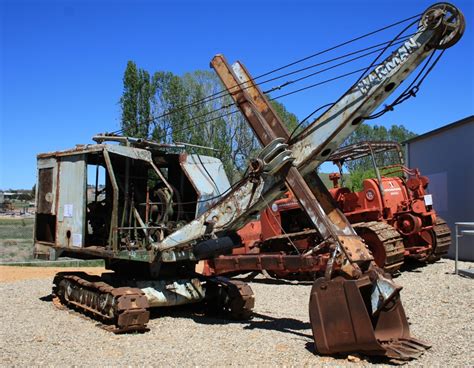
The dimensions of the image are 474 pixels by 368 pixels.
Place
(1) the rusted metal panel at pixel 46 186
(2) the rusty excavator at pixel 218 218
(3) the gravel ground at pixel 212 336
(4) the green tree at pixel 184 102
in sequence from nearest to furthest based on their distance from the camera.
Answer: (3) the gravel ground at pixel 212 336 < (2) the rusty excavator at pixel 218 218 < (1) the rusted metal panel at pixel 46 186 < (4) the green tree at pixel 184 102

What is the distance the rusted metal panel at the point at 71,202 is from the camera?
28.9 ft

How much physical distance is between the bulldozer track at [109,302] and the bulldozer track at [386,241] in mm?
5594

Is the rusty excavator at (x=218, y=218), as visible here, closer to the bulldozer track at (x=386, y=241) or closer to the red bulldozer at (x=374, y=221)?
the red bulldozer at (x=374, y=221)

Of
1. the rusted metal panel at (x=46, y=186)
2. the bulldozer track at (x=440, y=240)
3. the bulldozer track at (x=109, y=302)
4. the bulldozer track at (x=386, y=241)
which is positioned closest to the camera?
the bulldozer track at (x=109, y=302)

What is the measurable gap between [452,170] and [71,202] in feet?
40.3

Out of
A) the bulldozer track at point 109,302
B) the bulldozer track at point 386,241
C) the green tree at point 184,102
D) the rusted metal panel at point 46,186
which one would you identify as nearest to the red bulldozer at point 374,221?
the bulldozer track at point 386,241

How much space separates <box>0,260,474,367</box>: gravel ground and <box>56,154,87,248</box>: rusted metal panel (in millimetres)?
1303

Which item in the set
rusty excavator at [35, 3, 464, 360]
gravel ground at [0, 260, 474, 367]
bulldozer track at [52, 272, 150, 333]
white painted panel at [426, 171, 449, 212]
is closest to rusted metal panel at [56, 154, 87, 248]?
rusty excavator at [35, 3, 464, 360]

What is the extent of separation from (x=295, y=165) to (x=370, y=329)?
2382mm

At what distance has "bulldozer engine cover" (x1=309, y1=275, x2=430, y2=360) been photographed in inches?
235

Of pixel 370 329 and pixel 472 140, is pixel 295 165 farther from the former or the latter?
pixel 472 140

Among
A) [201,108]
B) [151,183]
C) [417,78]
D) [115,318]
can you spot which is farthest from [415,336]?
[201,108]

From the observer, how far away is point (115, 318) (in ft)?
25.2

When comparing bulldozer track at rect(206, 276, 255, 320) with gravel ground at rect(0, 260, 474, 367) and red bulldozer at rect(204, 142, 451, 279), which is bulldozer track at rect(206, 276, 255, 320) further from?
red bulldozer at rect(204, 142, 451, 279)
